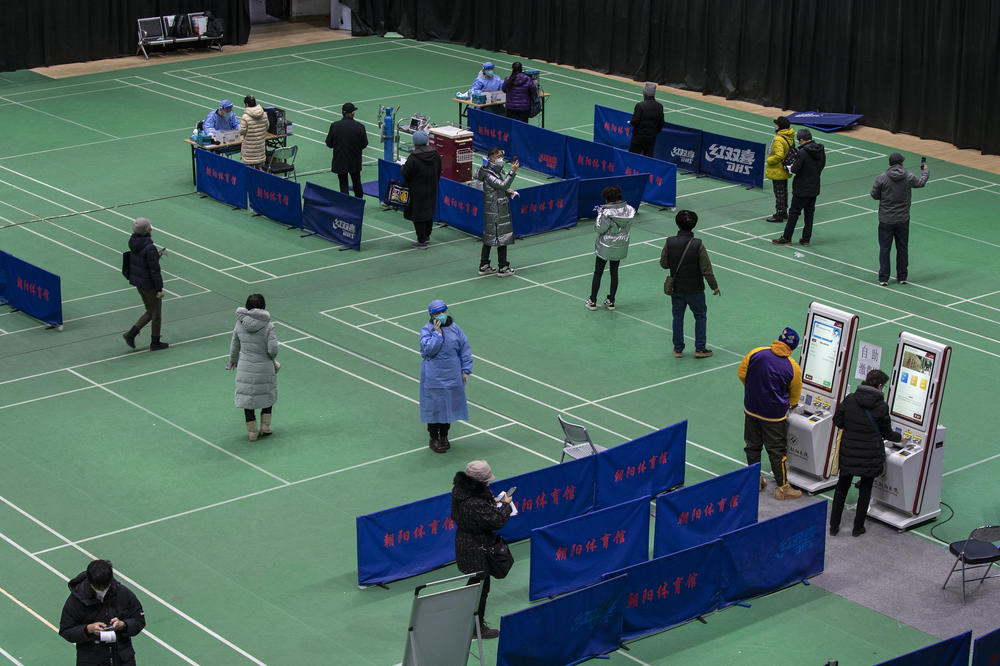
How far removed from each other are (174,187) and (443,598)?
17.4 metres

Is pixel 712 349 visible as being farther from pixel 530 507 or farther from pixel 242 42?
pixel 242 42

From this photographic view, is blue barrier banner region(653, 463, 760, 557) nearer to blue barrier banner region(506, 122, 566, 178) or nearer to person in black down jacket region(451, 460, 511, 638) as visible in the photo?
person in black down jacket region(451, 460, 511, 638)

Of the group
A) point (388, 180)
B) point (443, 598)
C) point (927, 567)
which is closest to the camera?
point (443, 598)

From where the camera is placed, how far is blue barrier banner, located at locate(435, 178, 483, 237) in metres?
24.4

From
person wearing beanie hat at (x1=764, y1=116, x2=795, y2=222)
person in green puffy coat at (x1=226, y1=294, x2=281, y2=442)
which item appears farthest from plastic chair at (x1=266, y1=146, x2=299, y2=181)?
person in green puffy coat at (x1=226, y1=294, x2=281, y2=442)

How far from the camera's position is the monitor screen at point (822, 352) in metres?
15.6

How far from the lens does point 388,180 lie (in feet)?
85.4

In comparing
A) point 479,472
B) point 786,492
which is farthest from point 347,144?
point 479,472

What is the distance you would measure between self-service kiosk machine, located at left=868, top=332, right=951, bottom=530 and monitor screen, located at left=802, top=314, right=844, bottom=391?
26.7 inches

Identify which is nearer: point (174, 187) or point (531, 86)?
point (174, 187)

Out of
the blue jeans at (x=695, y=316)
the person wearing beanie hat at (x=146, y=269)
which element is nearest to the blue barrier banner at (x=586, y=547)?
the blue jeans at (x=695, y=316)

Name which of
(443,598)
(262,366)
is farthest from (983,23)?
(443,598)

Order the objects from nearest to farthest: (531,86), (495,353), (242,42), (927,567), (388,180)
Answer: (927,567) < (495,353) < (388,180) < (531,86) < (242,42)

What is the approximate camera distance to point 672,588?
13070 mm
